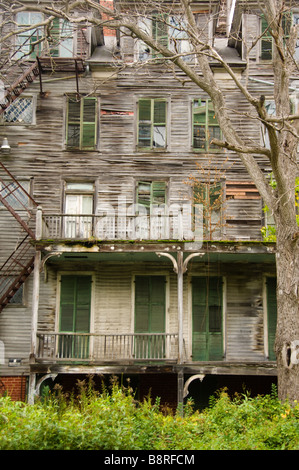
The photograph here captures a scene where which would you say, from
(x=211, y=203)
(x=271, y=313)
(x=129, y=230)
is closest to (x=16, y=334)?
Result: (x=129, y=230)

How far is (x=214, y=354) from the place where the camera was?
57.6 feet

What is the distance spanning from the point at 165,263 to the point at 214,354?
3.13 metres

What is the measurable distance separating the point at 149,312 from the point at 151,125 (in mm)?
6193

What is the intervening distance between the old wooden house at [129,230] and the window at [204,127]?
0.06 meters

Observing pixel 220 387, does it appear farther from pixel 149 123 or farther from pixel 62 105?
pixel 62 105

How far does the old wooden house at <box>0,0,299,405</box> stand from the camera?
54.1ft

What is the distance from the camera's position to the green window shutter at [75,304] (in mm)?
17828

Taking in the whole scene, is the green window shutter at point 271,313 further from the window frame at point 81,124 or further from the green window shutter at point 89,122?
the green window shutter at point 89,122

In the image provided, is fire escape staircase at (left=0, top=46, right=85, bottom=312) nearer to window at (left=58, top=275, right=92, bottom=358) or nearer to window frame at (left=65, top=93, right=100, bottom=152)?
window frame at (left=65, top=93, right=100, bottom=152)

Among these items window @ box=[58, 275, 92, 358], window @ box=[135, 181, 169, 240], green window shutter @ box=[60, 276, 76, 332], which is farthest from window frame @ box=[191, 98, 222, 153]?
green window shutter @ box=[60, 276, 76, 332]

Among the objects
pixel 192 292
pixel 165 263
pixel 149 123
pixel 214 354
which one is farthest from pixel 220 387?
pixel 149 123

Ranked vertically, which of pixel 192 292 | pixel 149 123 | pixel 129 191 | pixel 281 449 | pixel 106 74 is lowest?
pixel 281 449

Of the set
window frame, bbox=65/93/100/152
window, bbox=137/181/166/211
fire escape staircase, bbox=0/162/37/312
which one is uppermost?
window frame, bbox=65/93/100/152

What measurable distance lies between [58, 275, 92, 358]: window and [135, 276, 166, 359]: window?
1519 mm
